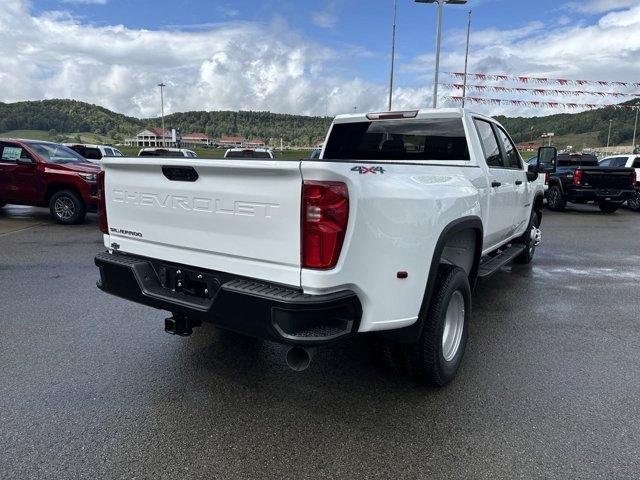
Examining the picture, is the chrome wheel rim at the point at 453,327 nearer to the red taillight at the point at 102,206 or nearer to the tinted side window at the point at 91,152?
the red taillight at the point at 102,206

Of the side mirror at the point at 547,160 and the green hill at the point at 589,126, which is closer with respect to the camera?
the side mirror at the point at 547,160

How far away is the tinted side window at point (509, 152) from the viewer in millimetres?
5441

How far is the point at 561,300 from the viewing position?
18.5 feet

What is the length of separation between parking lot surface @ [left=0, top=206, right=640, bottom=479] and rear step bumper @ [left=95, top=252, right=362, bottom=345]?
66 cm

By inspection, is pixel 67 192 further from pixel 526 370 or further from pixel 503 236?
pixel 526 370

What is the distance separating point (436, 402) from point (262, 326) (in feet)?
4.59

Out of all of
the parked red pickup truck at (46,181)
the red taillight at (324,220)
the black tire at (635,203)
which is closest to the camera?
the red taillight at (324,220)

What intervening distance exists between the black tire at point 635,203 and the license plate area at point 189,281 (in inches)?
666

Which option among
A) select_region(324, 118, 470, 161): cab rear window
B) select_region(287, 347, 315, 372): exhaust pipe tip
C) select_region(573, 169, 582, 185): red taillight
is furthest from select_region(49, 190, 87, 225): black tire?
select_region(573, 169, 582, 185): red taillight

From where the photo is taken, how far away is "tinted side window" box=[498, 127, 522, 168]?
5441 millimetres

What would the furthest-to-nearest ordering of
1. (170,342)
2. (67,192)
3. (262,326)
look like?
1. (67,192)
2. (170,342)
3. (262,326)

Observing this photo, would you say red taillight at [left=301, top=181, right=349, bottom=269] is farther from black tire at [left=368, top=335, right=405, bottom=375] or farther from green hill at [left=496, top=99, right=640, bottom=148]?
green hill at [left=496, top=99, right=640, bottom=148]

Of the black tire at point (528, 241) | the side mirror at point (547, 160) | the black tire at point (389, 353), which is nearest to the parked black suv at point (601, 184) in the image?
the black tire at point (528, 241)

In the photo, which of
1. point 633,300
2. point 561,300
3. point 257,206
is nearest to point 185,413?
point 257,206
